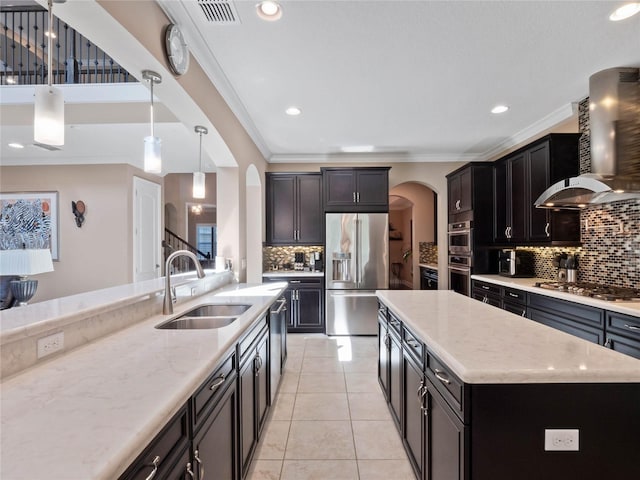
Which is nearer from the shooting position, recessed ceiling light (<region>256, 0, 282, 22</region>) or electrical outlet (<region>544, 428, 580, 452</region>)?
electrical outlet (<region>544, 428, 580, 452</region>)

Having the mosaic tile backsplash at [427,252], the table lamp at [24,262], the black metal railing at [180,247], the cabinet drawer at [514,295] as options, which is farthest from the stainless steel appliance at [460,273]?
the black metal railing at [180,247]

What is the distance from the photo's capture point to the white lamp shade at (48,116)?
126 centimetres

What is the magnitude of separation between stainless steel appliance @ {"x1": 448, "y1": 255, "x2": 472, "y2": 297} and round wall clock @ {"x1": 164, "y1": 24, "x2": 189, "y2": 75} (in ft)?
13.1

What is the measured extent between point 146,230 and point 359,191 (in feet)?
12.0

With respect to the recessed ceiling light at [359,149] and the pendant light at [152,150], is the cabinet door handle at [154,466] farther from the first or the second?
the recessed ceiling light at [359,149]

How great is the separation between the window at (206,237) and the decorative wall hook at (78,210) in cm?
526

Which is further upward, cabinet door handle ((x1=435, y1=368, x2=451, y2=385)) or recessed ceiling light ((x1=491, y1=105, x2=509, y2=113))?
recessed ceiling light ((x1=491, y1=105, x2=509, y2=113))

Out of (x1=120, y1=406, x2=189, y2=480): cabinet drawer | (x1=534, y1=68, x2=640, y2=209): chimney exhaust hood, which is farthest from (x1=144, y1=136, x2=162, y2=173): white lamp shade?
(x1=534, y1=68, x2=640, y2=209): chimney exhaust hood

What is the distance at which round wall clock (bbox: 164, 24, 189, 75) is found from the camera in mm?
→ 1925

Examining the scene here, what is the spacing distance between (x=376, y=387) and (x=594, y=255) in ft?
8.43

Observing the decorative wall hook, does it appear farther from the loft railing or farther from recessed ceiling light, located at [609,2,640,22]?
recessed ceiling light, located at [609,2,640,22]

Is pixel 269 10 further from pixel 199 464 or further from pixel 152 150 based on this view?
pixel 199 464

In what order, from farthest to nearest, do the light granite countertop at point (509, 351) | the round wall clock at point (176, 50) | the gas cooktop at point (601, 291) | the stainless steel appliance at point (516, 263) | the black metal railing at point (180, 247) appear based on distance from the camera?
the black metal railing at point (180, 247)
the stainless steel appliance at point (516, 263)
the gas cooktop at point (601, 291)
the round wall clock at point (176, 50)
the light granite countertop at point (509, 351)

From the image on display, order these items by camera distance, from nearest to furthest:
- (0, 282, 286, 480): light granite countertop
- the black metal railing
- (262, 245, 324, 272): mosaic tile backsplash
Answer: (0, 282, 286, 480): light granite countertop < (262, 245, 324, 272): mosaic tile backsplash < the black metal railing
